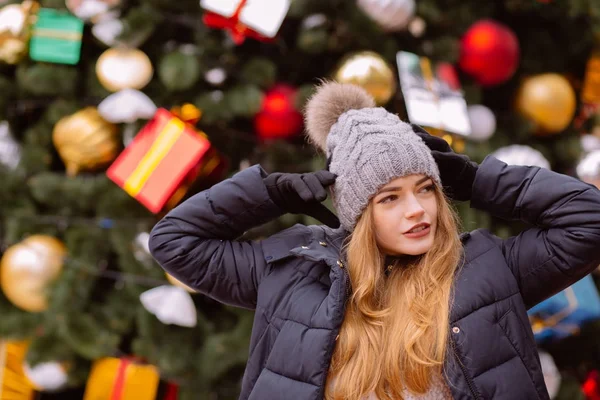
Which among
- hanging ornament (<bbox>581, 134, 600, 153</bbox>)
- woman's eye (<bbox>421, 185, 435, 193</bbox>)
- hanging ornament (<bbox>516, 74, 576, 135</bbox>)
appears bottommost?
hanging ornament (<bbox>581, 134, 600, 153</bbox>)

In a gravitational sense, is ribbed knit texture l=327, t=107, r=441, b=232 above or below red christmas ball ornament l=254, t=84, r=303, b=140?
above

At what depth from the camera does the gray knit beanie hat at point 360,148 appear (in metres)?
1.57

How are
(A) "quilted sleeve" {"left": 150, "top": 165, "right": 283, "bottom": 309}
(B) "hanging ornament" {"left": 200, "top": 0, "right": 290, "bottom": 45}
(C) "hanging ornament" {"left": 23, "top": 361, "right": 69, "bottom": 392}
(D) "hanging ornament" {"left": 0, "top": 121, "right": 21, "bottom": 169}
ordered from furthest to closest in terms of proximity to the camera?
(D) "hanging ornament" {"left": 0, "top": 121, "right": 21, "bottom": 169}
(C) "hanging ornament" {"left": 23, "top": 361, "right": 69, "bottom": 392}
(B) "hanging ornament" {"left": 200, "top": 0, "right": 290, "bottom": 45}
(A) "quilted sleeve" {"left": 150, "top": 165, "right": 283, "bottom": 309}

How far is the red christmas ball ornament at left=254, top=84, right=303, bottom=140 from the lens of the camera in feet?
8.74

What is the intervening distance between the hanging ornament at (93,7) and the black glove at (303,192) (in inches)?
55.8

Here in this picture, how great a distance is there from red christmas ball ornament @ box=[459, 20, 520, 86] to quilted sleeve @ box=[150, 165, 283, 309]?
1448 mm

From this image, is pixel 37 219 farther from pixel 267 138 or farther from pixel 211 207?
pixel 211 207

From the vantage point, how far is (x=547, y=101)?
9.70 ft

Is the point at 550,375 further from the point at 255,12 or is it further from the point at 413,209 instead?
the point at 255,12

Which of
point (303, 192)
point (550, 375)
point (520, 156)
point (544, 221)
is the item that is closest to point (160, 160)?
point (303, 192)

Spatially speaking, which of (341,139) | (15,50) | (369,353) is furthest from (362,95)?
(15,50)

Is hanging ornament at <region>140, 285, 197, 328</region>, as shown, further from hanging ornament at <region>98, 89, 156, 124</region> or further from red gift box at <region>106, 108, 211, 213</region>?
hanging ornament at <region>98, 89, 156, 124</region>

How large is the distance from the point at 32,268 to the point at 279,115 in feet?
3.59

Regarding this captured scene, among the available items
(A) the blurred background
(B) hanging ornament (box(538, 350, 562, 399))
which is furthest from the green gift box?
(B) hanging ornament (box(538, 350, 562, 399))
